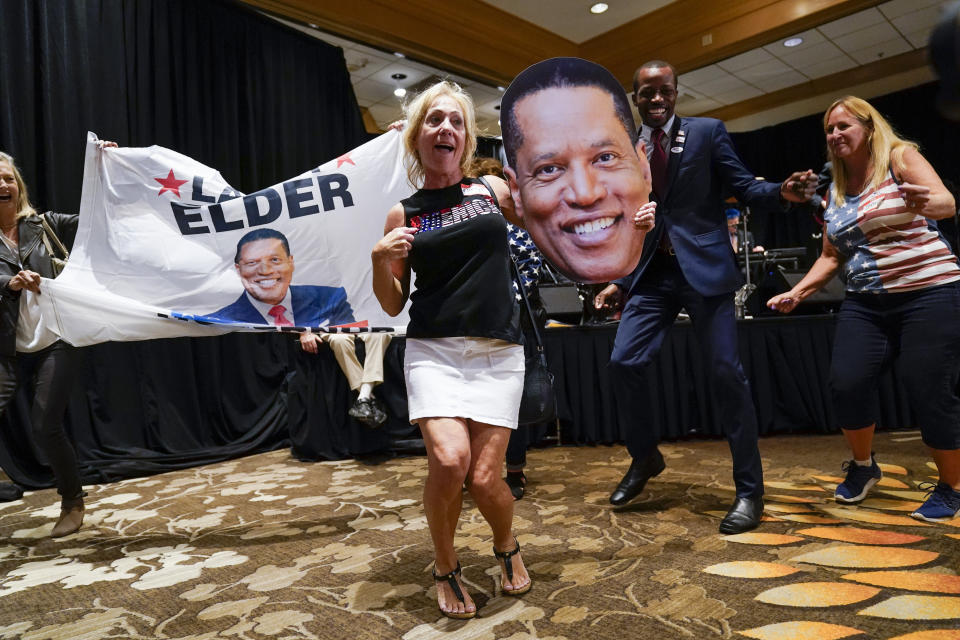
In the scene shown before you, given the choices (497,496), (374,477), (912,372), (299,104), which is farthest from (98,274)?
(299,104)

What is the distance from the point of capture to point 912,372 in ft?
6.41

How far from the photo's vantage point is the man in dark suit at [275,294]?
7.53 feet

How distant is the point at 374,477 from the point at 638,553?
1807mm

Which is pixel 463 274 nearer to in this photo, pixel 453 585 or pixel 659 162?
pixel 453 585

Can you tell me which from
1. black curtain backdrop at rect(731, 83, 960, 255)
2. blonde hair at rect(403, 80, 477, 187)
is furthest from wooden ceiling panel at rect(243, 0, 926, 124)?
blonde hair at rect(403, 80, 477, 187)

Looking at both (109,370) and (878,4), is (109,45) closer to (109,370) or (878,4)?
(109,370)

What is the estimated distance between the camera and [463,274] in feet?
4.90

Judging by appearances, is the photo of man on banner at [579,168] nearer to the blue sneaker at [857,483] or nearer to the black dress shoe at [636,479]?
the black dress shoe at [636,479]

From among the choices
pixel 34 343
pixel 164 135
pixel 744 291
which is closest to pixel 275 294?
pixel 34 343

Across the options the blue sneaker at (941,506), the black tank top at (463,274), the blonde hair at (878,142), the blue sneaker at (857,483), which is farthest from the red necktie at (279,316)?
the blue sneaker at (941,506)

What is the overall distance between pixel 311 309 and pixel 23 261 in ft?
3.98

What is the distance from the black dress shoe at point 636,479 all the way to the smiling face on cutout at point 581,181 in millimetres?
1175

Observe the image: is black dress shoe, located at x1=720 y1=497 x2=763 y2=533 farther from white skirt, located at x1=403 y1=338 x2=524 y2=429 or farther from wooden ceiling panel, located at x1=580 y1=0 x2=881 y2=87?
wooden ceiling panel, located at x1=580 y1=0 x2=881 y2=87

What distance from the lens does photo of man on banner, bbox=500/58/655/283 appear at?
4.44ft
